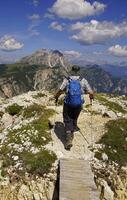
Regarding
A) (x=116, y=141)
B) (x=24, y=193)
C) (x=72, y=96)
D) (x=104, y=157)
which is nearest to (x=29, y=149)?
(x=24, y=193)

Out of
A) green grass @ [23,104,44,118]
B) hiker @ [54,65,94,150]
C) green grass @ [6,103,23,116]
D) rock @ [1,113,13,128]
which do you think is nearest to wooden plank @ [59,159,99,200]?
hiker @ [54,65,94,150]

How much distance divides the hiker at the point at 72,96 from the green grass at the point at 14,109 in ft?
42.3

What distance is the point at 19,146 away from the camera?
60.9ft

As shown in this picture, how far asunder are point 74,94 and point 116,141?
4.63m

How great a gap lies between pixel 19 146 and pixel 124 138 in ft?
22.5

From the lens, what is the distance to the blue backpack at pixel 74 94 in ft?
57.7

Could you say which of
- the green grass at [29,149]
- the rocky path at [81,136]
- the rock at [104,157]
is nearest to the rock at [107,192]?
the rock at [104,157]

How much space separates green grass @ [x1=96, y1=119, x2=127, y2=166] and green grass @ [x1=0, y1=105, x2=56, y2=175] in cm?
352

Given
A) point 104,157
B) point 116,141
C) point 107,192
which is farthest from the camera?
point 116,141

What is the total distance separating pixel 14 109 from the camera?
31.4m

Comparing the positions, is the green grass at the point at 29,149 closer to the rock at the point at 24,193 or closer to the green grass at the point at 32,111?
the rock at the point at 24,193

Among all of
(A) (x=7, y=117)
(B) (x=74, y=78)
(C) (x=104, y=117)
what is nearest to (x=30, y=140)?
(B) (x=74, y=78)

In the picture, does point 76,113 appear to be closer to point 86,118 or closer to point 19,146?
point 19,146

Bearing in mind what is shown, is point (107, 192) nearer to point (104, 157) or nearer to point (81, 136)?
point (104, 157)
